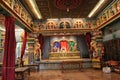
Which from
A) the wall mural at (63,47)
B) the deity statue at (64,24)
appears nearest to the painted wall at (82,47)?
the wall mural at (63,47)

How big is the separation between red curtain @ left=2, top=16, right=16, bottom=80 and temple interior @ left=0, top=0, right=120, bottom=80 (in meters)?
1.44

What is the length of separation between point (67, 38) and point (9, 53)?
834 cm

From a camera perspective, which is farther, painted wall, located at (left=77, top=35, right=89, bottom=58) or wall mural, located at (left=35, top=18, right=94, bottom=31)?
painted wall, located at (left=77, top=35, right=89, bottom=58)

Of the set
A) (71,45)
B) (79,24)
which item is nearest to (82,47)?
(71,45)

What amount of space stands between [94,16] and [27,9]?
612 centimetres

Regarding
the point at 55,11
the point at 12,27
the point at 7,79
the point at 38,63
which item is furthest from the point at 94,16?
the point at 7,79

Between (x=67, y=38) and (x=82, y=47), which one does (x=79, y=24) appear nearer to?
(x=67, y=38)

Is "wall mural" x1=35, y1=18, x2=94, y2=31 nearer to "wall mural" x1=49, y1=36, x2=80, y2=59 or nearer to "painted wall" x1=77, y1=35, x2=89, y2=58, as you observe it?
"wall mural" x1=49, y1=36, x2=80, y2=59

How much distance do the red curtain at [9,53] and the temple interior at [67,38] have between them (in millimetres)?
1443

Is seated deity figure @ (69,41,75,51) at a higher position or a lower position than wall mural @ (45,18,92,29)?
lower

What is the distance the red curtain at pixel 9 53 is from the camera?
577 centimetres

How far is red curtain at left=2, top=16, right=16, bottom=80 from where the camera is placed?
5.77 metres

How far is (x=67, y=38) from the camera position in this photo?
13.8 meters

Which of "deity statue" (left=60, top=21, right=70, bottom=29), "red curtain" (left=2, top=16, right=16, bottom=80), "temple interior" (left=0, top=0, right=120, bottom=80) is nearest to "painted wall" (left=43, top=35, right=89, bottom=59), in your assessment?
"temple interior" (left=0, top=0, right=120, bottom=80)
